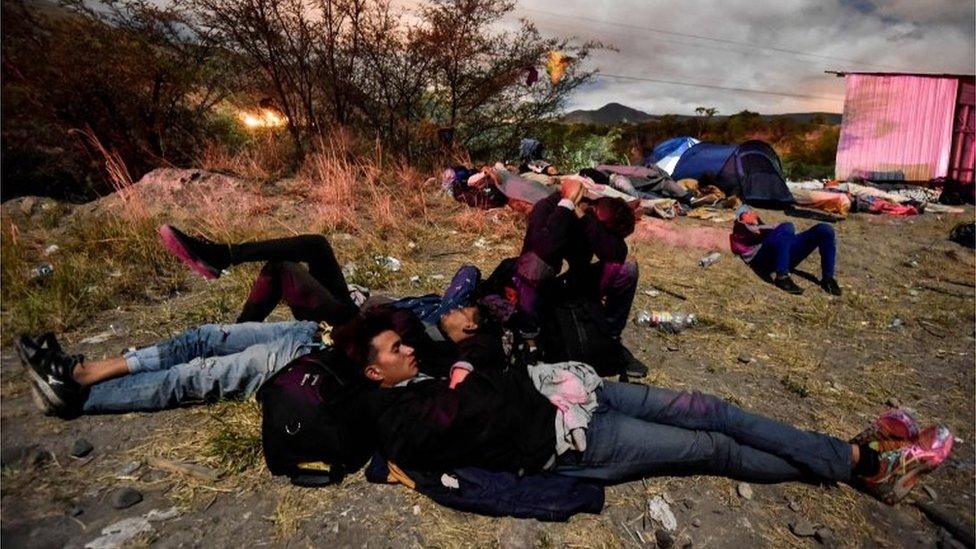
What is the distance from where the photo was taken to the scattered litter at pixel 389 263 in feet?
15.2

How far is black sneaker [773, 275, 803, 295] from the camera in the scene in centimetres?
496

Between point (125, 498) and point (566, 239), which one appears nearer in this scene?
point (125, 498)

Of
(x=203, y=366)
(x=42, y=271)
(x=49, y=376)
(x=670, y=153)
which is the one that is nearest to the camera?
(x=49, y=376)

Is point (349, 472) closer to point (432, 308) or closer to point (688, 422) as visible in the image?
point (432, 308)

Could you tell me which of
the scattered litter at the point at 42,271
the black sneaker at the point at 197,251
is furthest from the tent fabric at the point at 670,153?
the scattered litter at the point at 42,271

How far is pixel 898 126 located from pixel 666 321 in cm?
1354

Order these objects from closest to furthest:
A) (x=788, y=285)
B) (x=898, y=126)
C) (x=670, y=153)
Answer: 1. (x=788, y=285)
2. (x=670, y=153)
3. (x=898, y=126)

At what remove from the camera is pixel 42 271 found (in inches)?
152

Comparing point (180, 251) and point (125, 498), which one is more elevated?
point (180, 251)

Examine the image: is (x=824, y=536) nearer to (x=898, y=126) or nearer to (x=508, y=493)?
(x=508, y=493)

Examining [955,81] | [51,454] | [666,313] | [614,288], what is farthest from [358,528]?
[955,81]

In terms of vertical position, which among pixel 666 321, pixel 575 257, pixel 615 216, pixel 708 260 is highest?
pixel 615 216

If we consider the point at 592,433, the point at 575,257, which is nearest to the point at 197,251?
the point at 575,257

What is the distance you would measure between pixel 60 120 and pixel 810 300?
9.10 meters
